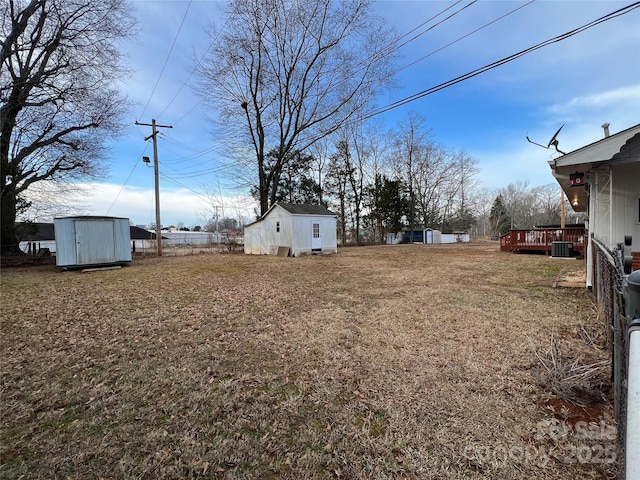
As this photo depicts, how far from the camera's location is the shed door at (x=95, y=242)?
1041 cm

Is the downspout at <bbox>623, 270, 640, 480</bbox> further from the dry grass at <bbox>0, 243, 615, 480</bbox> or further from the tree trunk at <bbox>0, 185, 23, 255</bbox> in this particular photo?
the tree trunk at <bbox>0, 185, 23, 255</bbox>

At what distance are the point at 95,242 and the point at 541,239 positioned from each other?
62.5 ft

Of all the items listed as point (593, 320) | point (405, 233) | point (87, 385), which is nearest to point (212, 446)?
point (87, 385)

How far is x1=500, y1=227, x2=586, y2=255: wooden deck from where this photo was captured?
12.7 meters

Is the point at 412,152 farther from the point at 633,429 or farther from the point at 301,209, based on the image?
the point at 633,429

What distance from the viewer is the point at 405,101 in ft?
30.9

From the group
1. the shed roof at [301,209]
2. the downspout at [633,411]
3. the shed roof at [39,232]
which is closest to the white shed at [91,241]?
the shed roof at [39,232]

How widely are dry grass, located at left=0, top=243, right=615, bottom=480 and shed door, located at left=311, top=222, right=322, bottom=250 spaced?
1130cm

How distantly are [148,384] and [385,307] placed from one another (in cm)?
387

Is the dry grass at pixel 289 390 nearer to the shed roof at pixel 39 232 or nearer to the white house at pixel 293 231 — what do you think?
the white house at pixel 293 231

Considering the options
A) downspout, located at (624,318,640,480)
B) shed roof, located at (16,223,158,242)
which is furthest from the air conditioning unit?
shed roof, located at (16,223,158,242)

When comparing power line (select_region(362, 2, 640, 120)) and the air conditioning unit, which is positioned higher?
power line (select_region(362, 2, 640, 120))

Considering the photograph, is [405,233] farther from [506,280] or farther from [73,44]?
[73,44]

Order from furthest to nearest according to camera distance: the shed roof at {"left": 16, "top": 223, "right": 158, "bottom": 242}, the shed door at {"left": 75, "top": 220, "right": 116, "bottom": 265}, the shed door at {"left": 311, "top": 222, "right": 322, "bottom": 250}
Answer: the shed door at {"left": 311, "top": 222, "right": 322, "bottom": 250} → the shed roof at {"left": 16, "top": 223, "right": 158, "bottom": 242} → the shed door at {"left": 75, "top": 220, "right": 116, "bottom": 265}
